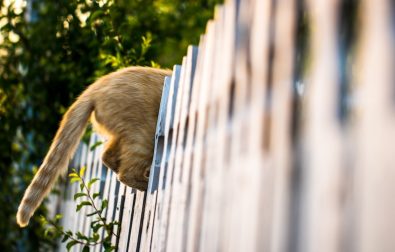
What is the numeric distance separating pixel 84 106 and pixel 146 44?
1.25 meters

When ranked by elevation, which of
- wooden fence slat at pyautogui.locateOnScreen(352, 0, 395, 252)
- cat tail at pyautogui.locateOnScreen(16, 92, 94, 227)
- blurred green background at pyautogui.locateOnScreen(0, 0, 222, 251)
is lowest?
wooden fence slat at pyautogui.locateOnScreen(352, 0, 395, 252)

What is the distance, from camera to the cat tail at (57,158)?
4.27 meters

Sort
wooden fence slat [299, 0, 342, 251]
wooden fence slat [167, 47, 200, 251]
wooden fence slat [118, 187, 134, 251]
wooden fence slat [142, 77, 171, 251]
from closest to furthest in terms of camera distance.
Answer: wooden fence slat [299, 0, 342, 251] → wooden fence slat [167, 47, 200, 251] → wooden fence slat [142, 77, 171, 251] → wooden fence slat [118, 187, 134, 251]

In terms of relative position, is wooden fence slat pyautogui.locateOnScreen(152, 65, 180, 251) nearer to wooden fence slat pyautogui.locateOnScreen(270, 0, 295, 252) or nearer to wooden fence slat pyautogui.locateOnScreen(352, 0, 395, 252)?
wooden fence slat pyautogui.locateOnScreen(270, 0, 295, 252)

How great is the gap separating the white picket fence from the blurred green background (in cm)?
454

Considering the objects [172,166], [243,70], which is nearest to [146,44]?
[172,166]

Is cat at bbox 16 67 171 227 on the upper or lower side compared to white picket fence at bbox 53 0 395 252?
upper

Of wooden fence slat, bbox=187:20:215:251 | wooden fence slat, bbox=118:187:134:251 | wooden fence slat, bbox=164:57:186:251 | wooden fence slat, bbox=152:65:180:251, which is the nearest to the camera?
wooden fence slat, bbox=187:20:215:251

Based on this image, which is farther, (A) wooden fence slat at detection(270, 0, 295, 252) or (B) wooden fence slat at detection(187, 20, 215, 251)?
(B) wooden fence slat at detection(187, 20, 215, 251)

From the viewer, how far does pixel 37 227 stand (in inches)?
309

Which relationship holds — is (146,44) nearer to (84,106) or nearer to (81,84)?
(84,106)

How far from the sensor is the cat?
4.32 meters

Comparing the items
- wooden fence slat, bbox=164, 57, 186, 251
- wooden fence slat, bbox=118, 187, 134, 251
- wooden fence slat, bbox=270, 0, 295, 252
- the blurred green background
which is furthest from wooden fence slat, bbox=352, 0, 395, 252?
the blurred green background

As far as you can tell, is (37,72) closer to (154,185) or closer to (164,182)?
(154,185)
